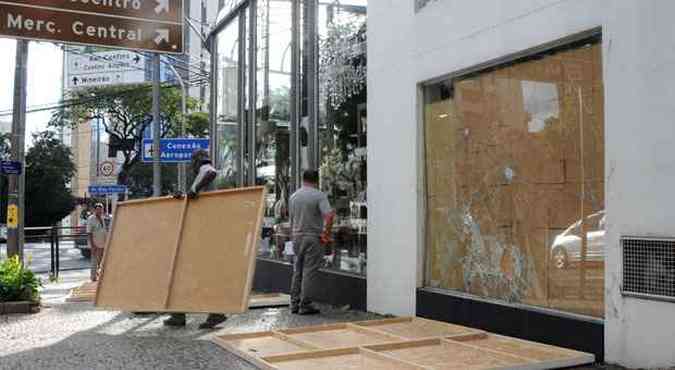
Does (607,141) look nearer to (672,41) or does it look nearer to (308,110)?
(672,41)

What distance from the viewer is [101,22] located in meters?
9.62

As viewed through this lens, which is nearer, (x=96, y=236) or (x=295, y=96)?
(x=295, y=96)

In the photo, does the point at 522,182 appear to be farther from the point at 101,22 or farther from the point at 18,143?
the point at 18,143

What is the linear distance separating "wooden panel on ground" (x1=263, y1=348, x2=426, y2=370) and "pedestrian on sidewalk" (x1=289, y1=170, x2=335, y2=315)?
256cm

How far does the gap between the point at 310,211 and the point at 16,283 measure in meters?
3.91

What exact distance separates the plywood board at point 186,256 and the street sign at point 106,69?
26746 mm

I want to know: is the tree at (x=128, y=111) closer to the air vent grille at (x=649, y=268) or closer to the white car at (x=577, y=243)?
the white car at (x=577, y=243)

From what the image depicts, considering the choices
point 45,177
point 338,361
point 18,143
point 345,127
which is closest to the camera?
point 338,361

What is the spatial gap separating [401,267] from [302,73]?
3.90 m

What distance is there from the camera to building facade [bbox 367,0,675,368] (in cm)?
505

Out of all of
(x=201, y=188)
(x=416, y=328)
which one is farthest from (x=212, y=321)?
(x=416, y=328)

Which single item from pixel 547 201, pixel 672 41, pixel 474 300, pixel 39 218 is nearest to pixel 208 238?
pixel 474 300

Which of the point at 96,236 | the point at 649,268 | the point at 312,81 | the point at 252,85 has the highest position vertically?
the point at 252,85

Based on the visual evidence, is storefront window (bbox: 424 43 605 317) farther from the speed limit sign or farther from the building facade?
the speed limit sign
